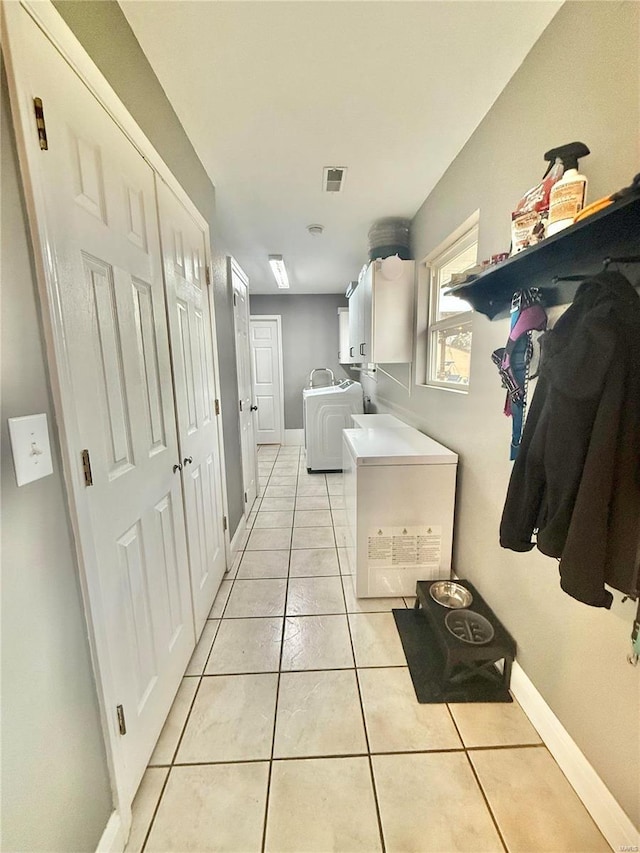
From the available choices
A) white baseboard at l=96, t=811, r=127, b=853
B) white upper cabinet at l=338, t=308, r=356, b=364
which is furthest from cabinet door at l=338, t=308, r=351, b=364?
white baseboard at l=96, t=811, r=127, b=853

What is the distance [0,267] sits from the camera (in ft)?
2.00

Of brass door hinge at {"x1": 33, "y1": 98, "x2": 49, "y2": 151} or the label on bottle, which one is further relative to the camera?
the label on bottle

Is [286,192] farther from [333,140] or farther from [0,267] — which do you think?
[0,267]

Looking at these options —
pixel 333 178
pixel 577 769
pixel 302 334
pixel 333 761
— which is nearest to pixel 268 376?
pixel 302 334

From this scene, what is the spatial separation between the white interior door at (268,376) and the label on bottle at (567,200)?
15.0 feet

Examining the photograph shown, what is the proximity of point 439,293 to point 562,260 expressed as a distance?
4.82ft

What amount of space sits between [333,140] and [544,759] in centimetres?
275

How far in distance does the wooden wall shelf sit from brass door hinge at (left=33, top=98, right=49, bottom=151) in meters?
1.18

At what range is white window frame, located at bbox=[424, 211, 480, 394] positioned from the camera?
183 centimetres

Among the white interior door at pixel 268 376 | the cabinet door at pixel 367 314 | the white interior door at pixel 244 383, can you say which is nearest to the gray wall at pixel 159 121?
the white interior door at pixel 244 383

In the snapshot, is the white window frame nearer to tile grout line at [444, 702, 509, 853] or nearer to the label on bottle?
the label on bottle

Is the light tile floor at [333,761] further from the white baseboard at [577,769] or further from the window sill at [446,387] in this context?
the window sill at [446,387]

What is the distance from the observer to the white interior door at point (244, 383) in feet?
8.73

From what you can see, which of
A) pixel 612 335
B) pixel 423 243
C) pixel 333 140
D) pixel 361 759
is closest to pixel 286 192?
pixel 333 140
